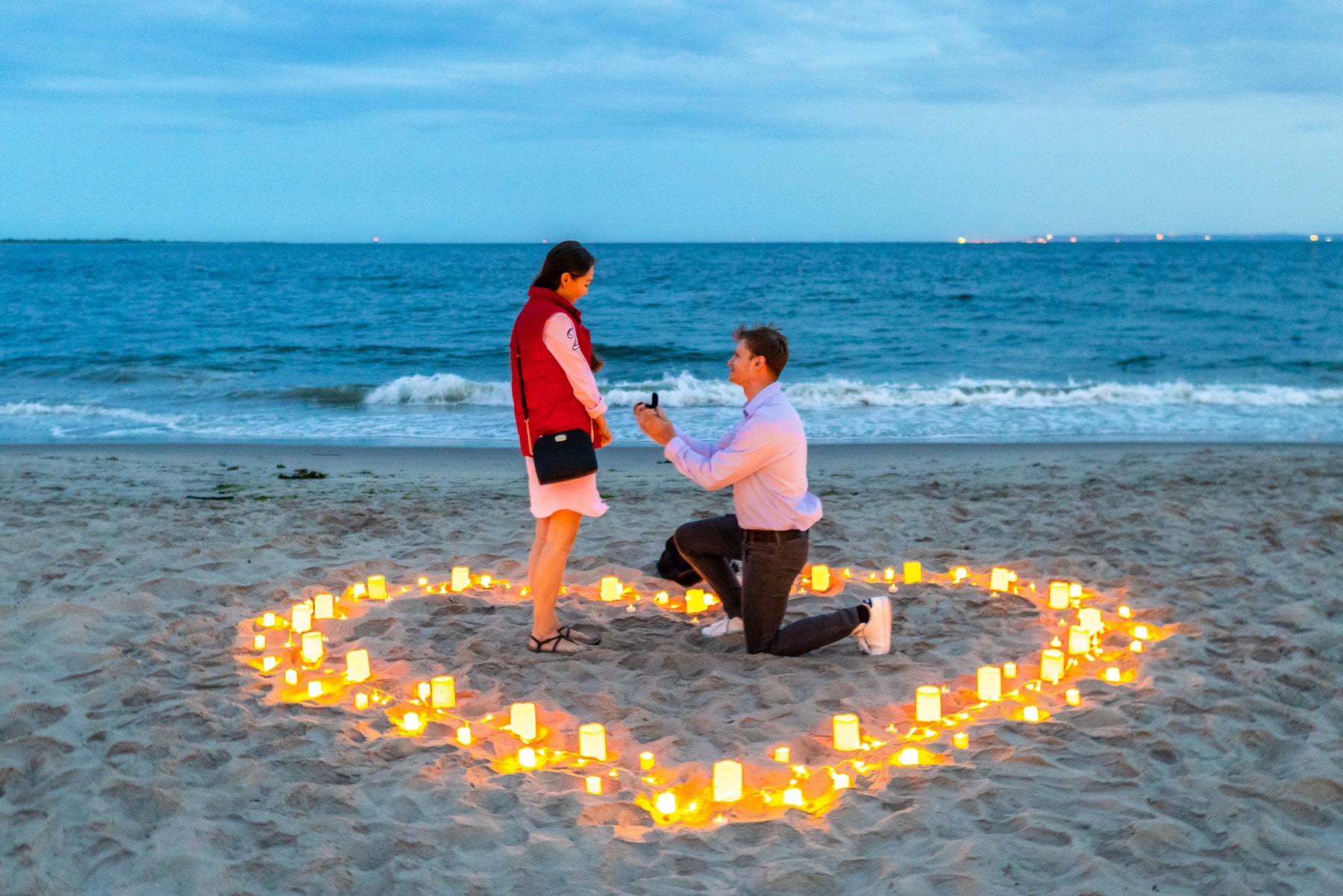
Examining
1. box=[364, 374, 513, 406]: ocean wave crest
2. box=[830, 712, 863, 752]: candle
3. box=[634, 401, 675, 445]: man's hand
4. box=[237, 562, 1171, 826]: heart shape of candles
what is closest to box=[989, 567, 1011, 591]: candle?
box=[237, 562, 1171, 826]: heart shape of candles

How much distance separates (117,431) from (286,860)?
12.7m

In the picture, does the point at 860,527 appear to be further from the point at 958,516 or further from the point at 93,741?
the point at 93,741

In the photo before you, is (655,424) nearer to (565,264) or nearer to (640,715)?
(565,264)

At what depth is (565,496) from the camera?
497 centimetres

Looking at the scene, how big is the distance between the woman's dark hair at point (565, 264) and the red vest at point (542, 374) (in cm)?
5

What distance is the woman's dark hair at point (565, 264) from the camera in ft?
15.8

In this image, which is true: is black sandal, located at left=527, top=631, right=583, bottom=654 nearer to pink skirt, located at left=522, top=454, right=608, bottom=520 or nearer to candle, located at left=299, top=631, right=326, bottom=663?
pink skirt, located at left=522, top=454, right=608, bottom=520

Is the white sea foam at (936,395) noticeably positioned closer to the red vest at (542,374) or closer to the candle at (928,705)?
the red vest at (542,374)

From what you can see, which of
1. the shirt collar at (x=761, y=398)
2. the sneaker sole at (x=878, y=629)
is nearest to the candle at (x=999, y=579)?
the sneaker sole at (x=878, y=629)

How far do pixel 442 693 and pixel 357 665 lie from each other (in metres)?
0.51

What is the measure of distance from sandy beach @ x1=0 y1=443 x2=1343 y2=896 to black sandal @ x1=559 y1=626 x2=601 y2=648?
0.12m

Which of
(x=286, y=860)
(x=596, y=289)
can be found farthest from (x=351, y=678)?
(x=596, y=289)

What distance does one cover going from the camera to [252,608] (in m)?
5.83

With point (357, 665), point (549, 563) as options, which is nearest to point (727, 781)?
point (549, 563)
